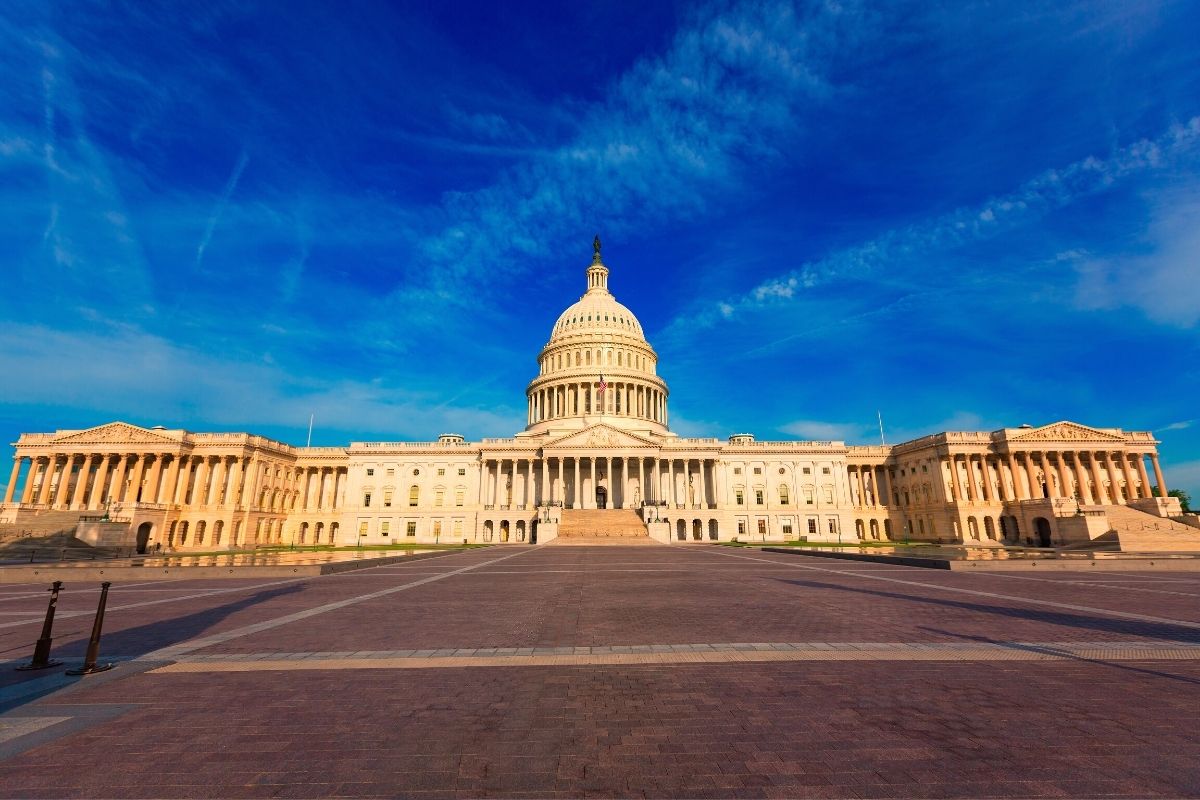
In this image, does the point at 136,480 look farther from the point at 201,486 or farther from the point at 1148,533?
the point at 1148,533

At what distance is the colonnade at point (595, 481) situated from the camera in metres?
81.6

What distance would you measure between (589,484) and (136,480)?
63808 mm

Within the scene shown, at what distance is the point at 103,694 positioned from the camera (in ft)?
22.4

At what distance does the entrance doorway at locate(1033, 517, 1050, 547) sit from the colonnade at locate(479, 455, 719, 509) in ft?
136

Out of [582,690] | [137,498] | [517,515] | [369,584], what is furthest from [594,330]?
[582,690]

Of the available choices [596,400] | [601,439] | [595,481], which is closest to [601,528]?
[601,439]

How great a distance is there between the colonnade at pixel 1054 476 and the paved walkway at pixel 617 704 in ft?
259

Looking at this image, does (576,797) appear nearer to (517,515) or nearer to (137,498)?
(517,515)

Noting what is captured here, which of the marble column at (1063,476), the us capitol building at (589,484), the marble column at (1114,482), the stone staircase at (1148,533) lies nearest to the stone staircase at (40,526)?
the us capitol building at (589,484)

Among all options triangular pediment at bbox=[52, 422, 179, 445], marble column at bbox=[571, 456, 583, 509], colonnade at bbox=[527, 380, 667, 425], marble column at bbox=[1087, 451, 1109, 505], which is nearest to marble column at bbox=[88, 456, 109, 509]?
triangular pediment at bbox=[52, 422, 179, 445]

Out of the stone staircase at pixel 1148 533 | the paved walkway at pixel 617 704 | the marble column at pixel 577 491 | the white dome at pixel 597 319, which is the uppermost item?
the white dome at pixel 597 319

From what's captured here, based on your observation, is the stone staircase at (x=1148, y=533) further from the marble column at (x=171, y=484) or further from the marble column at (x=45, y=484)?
the marble column at (x=45, y=484)

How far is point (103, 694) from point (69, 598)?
1432 centimetres

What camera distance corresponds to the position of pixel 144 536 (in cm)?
6425
